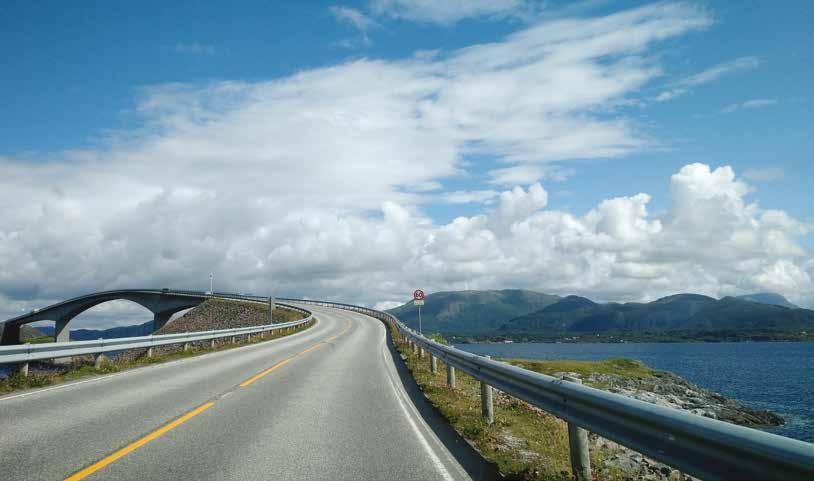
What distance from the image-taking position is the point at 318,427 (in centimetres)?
819

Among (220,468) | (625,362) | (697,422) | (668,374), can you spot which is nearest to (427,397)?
Answer: (220,468)

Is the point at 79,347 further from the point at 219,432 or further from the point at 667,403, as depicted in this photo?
the point at 667,403

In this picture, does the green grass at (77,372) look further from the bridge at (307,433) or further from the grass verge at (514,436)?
the grass verge at (514,436)

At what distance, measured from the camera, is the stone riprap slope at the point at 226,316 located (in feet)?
211

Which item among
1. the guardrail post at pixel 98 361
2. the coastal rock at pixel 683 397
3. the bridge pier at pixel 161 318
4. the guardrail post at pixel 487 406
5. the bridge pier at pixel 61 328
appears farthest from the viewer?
the bridge pier at pixel 61 328

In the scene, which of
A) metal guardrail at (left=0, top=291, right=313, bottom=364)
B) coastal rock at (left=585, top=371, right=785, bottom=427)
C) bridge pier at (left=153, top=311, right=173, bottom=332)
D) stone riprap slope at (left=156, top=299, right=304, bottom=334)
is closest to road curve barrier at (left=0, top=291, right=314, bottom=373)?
metal guardrail at (left=0, top=291, right=313, bottom=364)

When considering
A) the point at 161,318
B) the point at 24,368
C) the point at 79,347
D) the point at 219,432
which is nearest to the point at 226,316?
the point at 161,318

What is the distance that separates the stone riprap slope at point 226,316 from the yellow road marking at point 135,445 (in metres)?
54.4

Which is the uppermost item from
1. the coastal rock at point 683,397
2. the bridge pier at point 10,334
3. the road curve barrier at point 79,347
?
the road curve barrier at point 79,347

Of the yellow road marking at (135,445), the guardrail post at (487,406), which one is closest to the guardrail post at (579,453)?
the guardrail post at (487,406)

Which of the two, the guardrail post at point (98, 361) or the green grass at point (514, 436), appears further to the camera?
the guardrail post at point (98, 361)

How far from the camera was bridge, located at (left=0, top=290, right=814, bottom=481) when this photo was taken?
3.99 meters

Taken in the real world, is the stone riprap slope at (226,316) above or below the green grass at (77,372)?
above

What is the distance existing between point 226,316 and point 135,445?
66209mm
